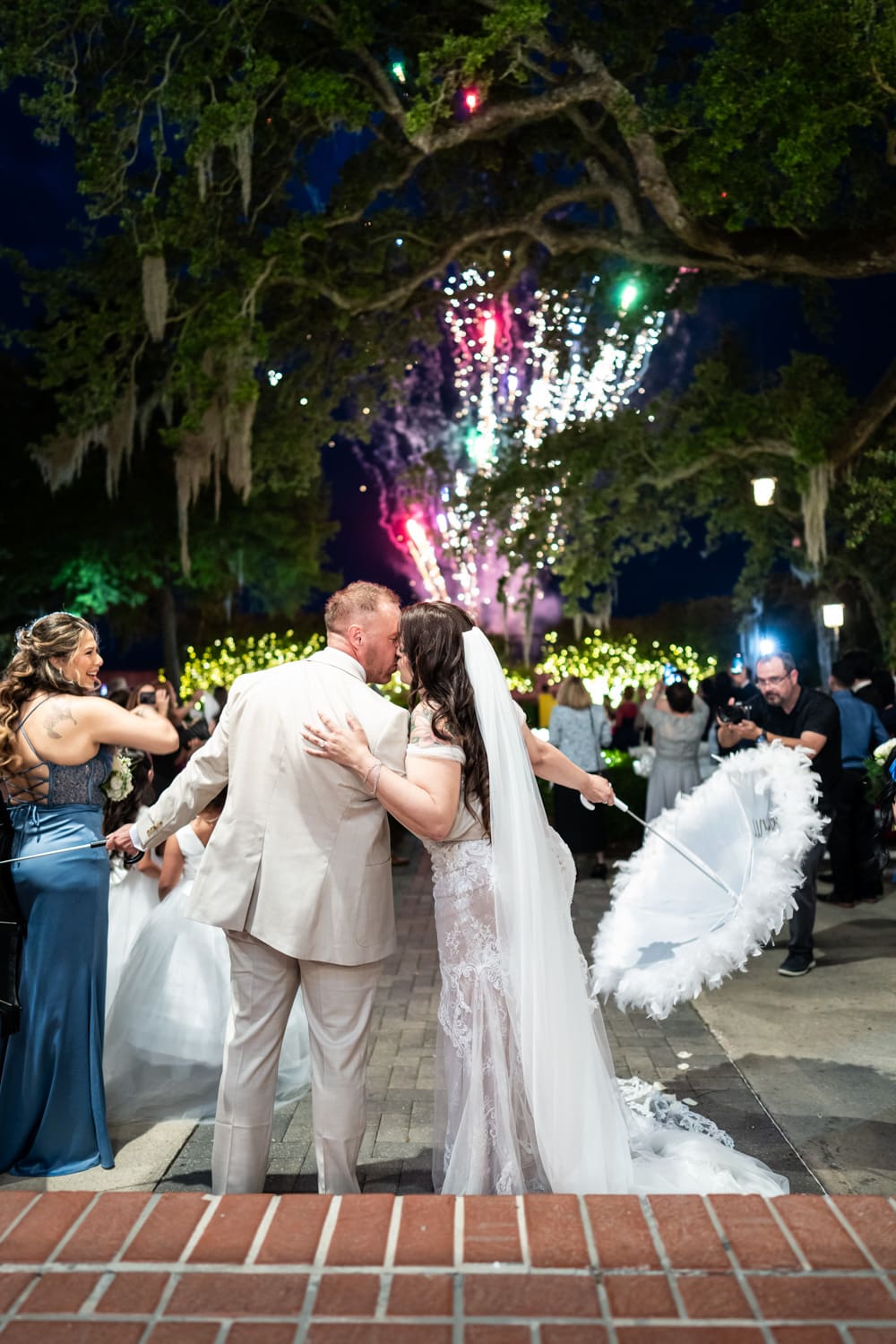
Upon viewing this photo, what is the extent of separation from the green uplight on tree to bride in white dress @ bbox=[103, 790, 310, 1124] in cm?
1428

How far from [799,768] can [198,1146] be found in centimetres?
317

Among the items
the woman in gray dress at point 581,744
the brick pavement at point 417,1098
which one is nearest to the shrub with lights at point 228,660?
the woman in gray dress at point 581,744

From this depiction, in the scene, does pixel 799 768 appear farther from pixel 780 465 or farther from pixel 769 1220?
pixel 780 465

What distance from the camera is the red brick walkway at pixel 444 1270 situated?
187 centimetres

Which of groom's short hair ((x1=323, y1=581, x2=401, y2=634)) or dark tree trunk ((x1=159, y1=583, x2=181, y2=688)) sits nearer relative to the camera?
groom's short hair ((x1=323, y1=581, x2=401, y2=634))

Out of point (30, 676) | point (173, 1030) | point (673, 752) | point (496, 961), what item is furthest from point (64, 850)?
point (673, 752)

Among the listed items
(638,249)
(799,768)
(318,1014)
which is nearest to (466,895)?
(318,1014)

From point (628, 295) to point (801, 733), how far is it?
1193 centimetres

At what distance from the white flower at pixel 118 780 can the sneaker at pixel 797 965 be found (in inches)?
181

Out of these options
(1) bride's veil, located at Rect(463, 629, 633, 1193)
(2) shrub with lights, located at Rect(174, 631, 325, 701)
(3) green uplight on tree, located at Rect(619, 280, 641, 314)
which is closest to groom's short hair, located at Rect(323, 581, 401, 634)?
(1) bride's veil, located at Rect(463, 629, 633, 1193)

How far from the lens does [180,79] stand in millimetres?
12031

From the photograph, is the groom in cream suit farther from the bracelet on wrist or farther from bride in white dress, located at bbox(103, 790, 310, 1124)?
bride in white dress, located at bbox(103, 790, 310, 1124)

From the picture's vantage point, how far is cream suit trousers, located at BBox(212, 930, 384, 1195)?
3652 millimetres

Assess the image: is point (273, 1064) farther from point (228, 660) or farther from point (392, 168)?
point (228, 660)
